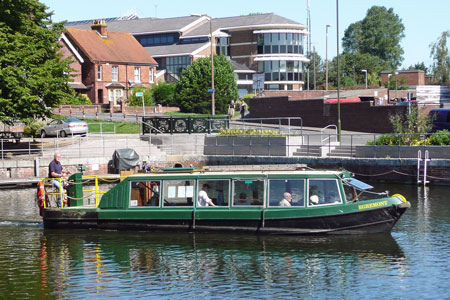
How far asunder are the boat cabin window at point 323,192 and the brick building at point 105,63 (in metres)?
59.5

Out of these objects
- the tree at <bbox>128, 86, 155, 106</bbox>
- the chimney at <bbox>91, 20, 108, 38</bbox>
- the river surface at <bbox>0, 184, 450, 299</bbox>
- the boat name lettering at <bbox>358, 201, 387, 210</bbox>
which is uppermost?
the chimney at <bbox>91, 20, 108, 38</bbox>

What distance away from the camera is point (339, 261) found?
19672mm

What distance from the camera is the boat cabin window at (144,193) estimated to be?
938 inches

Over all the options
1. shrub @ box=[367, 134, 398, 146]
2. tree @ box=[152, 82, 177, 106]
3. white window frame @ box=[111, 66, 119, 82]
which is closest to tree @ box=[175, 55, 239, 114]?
tree @ box=[152, 82, 177, 106]

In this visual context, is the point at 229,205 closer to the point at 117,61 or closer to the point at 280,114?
the point at 280,114

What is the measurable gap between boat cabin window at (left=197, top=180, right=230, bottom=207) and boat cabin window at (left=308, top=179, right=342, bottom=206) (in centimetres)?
291

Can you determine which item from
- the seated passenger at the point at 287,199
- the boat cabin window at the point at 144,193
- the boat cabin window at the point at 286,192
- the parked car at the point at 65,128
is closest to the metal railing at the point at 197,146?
the parked car at the point at 65,128

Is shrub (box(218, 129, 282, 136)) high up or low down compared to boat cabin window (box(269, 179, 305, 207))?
up

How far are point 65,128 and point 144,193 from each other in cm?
2832

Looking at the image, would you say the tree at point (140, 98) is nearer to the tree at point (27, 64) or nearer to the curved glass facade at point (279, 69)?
the curved glass facade at point (279, 69)

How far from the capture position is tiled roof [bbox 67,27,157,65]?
271ft

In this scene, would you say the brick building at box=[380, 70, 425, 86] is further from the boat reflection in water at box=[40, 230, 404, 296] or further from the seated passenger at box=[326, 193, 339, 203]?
the boat reflection in water at box=[40, 230, 404, 296]

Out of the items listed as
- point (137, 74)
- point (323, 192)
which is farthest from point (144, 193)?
point (137, 74)

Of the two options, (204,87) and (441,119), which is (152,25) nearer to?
(204,87)
